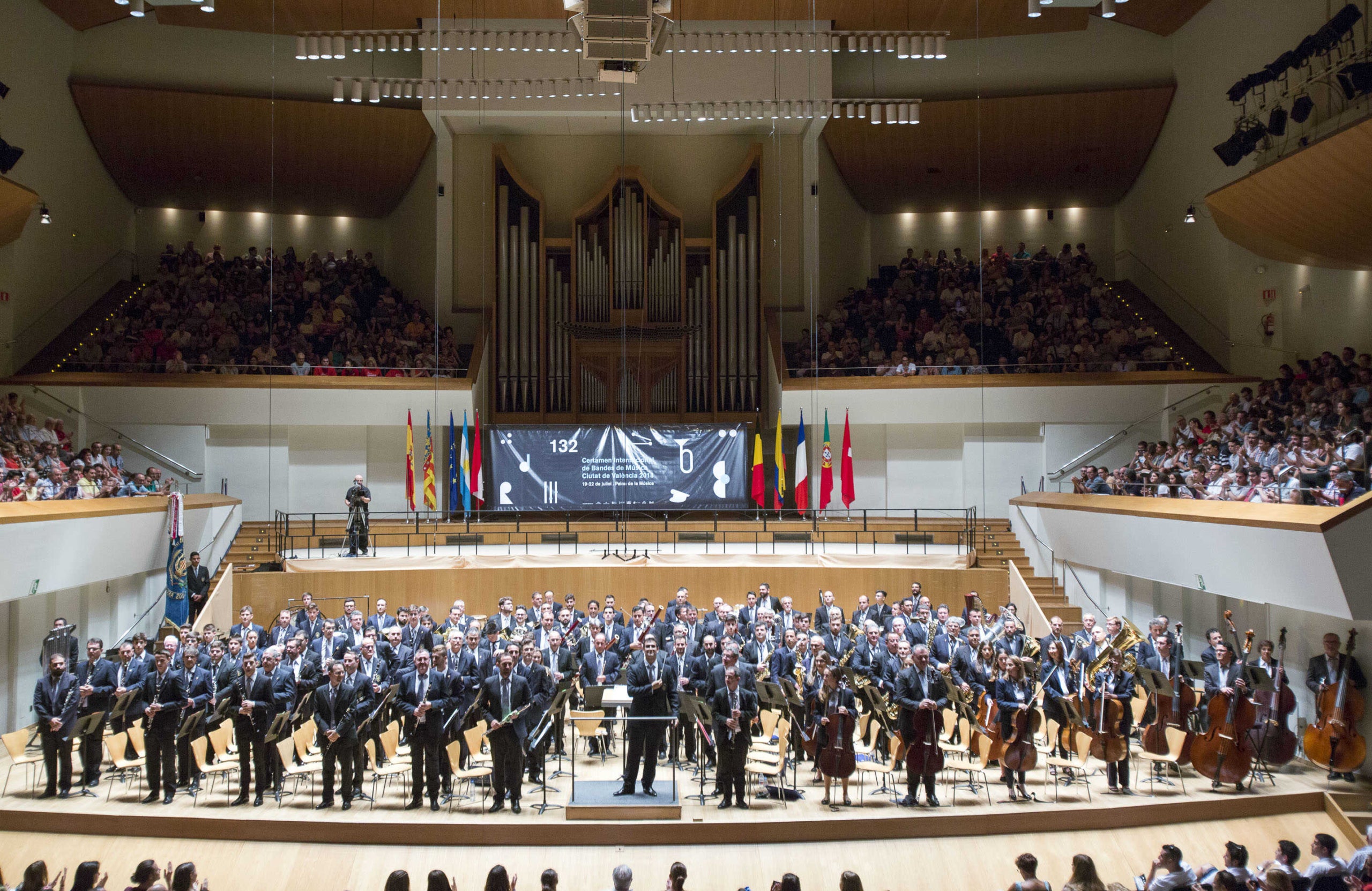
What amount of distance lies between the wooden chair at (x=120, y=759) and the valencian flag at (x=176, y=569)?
13.6 feet

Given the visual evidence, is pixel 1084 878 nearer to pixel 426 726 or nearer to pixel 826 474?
pixel 426 726

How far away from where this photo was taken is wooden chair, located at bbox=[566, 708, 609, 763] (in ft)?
34.1

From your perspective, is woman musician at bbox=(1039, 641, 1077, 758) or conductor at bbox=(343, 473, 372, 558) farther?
conductor at bbox=(343, 473, 372, 558)

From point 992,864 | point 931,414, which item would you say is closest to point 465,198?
point 931,414

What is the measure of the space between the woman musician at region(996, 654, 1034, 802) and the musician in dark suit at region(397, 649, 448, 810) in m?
5.05

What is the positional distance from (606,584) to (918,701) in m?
7.00

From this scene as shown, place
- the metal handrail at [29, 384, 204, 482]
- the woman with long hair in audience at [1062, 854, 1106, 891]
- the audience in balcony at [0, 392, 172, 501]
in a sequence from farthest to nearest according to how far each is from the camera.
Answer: the metal handrail at [29, 384, 204, 482] → the audience in balcony at [0, 392, 172, 501] → the woman with long hair in audience at [1062, 854, 1106, 891]

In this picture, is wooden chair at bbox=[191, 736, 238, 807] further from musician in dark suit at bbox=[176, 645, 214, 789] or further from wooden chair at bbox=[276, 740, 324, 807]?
wooden chair at bbox=[276, 740, 324, 807]

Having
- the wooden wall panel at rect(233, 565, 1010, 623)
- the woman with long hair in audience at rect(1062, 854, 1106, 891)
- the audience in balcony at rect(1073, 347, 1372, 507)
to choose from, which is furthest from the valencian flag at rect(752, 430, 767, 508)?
the woman with long hair in audience at rect(1062, 854, 1106, 891)

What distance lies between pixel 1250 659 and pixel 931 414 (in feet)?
27.3

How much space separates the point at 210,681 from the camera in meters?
10.8

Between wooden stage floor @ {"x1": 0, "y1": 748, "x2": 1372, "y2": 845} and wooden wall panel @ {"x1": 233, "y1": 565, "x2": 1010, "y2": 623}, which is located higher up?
wooden wall panel @ {"x1": 233, "y1": 565, "x2": 1010, "y2": 623}

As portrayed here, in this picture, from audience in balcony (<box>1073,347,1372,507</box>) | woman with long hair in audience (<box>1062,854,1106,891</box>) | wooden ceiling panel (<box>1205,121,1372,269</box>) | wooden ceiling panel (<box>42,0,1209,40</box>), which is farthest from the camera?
wooden ceiling panel (<box>42,0,1209,40</box>)

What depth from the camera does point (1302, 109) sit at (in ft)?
46.2
